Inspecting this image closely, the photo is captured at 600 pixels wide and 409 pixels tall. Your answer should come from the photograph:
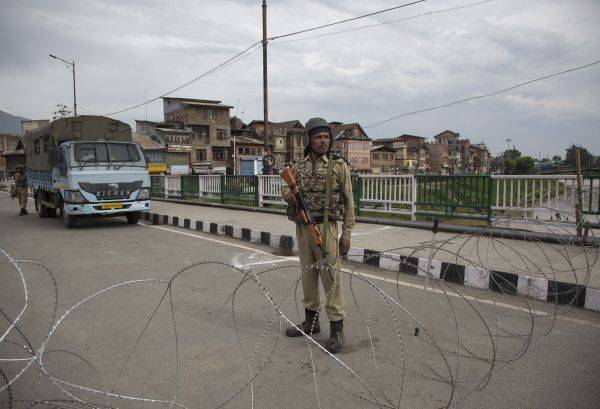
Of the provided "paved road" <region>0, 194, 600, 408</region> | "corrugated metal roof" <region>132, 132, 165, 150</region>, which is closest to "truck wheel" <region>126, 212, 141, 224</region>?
"paved road" <region>0, 194, 600, 408</region>

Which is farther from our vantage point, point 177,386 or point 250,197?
point 250,197

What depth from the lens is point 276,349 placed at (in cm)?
351

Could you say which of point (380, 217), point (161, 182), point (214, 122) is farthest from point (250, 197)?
point (214, 122)

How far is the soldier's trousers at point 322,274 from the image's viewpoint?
136 inches

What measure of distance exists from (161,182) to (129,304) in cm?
1761

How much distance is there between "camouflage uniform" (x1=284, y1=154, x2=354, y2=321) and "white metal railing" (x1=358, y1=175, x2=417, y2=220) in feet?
23.7

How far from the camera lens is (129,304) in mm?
4648

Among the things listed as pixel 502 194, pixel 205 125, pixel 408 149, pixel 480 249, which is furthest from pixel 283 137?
pixel 480 249

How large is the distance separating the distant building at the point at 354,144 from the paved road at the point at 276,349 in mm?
65068

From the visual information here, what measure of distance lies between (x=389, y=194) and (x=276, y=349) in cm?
790

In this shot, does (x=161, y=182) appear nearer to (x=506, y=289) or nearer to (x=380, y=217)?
(x=380, y=217)

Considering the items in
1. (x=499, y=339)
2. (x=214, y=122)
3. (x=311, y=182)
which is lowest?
(x=499, y=339)

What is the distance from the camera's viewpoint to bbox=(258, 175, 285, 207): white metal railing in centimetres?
1380

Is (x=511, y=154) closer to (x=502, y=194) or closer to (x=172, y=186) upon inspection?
(x=172, y=186)
